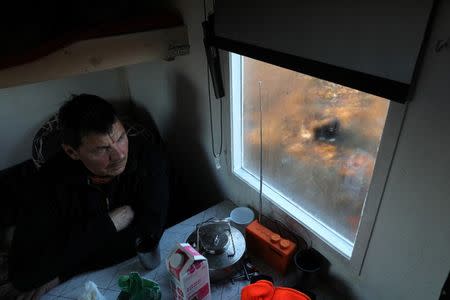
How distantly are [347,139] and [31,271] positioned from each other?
113 cm

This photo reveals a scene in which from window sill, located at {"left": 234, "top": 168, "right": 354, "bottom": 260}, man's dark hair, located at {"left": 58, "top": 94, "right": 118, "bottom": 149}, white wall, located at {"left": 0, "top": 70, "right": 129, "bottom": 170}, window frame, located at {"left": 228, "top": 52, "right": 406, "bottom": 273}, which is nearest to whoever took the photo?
window frame, located at {"left": 228, "top": 52, "right": 406, "bottom": 273}

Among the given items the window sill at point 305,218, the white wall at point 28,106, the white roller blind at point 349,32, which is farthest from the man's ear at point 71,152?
the white wall at point 28,106

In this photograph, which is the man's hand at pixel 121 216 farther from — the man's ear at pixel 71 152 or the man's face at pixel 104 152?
the man's ear at pixel 71 152

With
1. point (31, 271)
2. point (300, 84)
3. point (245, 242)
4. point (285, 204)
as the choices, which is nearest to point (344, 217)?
point (285, 204)

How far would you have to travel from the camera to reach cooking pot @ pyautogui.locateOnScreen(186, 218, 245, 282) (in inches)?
39.1

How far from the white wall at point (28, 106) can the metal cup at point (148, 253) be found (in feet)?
4.15

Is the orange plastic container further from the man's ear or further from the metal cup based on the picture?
the man's ear

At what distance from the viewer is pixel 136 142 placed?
1.32 metres

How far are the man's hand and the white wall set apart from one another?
1070mm

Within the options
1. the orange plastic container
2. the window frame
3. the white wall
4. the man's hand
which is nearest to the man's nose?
the man's hand

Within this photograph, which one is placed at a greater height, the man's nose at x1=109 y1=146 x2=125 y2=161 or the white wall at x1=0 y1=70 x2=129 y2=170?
the man's nose at x1=109 y1=146 x2=125 y2=161

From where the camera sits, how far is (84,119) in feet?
3.57

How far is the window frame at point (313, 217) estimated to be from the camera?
71cm

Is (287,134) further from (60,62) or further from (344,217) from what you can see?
(60,62)
